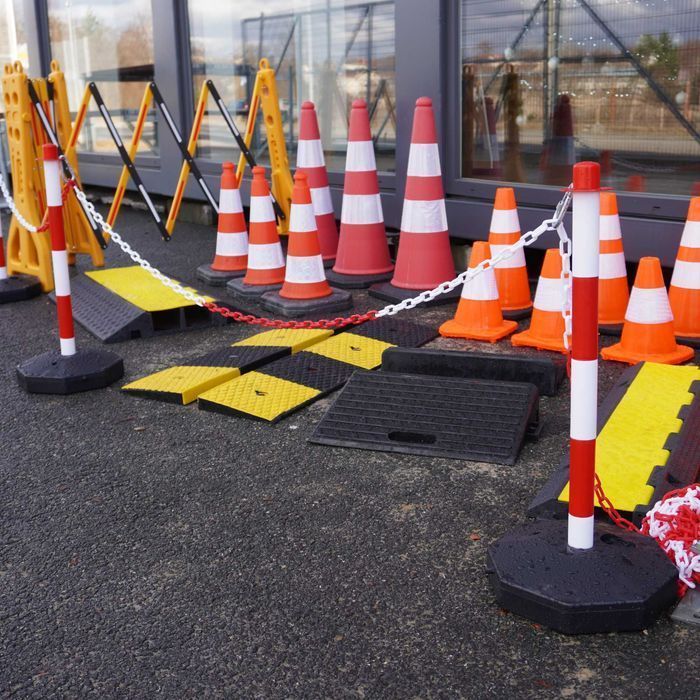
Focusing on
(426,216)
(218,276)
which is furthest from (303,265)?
(218,276)

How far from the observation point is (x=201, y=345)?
17.6 feet

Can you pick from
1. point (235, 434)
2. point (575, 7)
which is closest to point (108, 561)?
point (235, 434)

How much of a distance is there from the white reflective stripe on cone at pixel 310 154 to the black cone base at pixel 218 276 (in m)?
1.01

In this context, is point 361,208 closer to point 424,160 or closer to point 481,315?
point 424,160

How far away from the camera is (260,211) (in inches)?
253

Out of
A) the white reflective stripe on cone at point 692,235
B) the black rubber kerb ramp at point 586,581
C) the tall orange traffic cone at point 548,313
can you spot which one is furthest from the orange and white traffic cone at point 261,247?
the black rubber kerb ramp at point 586,581

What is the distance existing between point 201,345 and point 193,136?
2.96m

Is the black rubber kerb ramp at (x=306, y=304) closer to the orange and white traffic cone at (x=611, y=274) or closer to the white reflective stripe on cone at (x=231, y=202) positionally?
the white reflective stripe on cone at (x=231, y=202)

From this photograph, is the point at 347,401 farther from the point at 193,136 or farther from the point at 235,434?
the point at 193,136

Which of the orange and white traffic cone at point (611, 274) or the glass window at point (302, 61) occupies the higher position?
the glass window at point (302, 61)

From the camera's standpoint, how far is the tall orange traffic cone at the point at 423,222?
5.95 metres

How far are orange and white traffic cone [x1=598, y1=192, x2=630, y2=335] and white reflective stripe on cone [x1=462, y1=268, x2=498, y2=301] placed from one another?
596 mm

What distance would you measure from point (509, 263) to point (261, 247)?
1.86m

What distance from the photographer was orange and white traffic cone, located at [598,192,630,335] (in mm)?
5074
